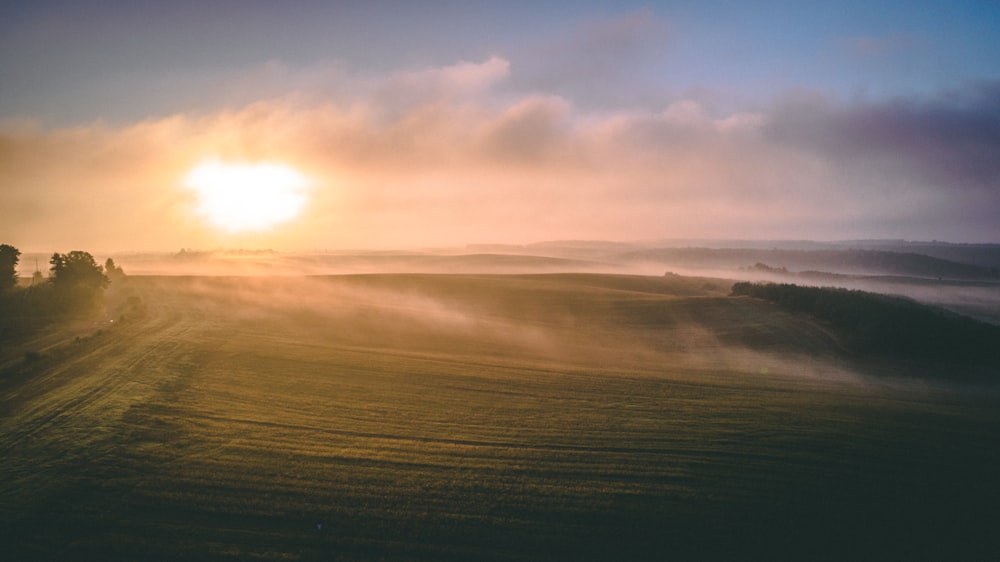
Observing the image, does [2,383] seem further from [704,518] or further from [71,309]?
[704,518]

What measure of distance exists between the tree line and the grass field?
11.6 metres

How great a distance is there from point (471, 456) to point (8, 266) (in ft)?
182

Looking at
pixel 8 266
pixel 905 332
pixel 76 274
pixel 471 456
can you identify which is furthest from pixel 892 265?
pixel 8 266

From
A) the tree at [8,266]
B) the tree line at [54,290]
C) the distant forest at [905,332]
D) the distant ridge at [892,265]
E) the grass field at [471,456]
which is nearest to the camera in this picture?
the grass field at [471,456]

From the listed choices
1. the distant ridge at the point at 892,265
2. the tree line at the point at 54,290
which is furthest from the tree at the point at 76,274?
the distant ridge at the point at 892,265

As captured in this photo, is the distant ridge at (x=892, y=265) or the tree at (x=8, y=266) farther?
the distant ridge at (x=892, y=265)

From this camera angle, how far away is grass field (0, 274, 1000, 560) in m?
13.0

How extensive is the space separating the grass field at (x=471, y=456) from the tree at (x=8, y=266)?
19.5 metres

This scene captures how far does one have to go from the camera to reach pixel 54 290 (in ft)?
141

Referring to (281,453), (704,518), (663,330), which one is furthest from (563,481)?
(663,330)

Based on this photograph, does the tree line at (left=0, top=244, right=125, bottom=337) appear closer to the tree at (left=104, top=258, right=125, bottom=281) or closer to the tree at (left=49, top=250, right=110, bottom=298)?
the tree at (left=49, top=250, right=110, bottom=298)

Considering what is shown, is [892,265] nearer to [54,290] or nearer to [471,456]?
[471,456]

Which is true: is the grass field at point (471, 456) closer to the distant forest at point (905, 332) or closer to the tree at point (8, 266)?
the distant forest at point (905, 332)

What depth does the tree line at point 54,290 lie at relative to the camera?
39.8 m
